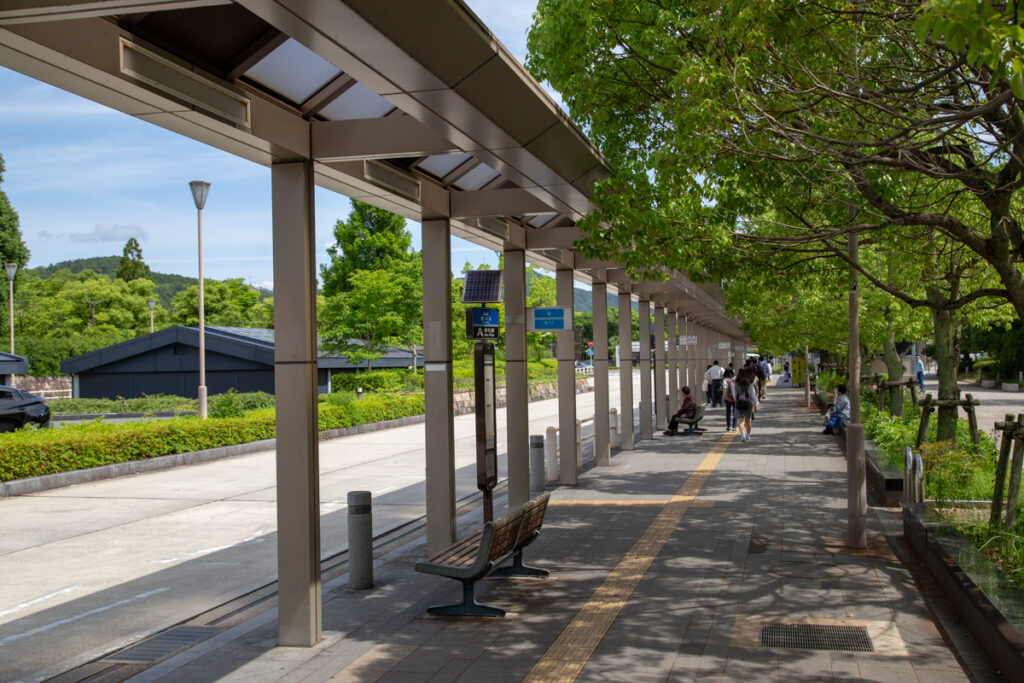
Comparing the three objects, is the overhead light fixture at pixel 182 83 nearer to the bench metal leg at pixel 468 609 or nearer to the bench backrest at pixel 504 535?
the bench backrest at pixel 504 535

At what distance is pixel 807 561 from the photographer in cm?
902

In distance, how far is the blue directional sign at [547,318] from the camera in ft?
44.1

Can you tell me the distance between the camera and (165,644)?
7.13 m

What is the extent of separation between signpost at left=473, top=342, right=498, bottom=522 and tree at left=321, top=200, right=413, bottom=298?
39.2 metres

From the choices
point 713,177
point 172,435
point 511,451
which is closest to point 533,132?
point 713,177

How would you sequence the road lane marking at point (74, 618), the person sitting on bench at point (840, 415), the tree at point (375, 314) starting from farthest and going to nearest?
the tree at point (375, 314)
the person sitting on bench at point (840, 415)
the road lane marking at point (74, 618)

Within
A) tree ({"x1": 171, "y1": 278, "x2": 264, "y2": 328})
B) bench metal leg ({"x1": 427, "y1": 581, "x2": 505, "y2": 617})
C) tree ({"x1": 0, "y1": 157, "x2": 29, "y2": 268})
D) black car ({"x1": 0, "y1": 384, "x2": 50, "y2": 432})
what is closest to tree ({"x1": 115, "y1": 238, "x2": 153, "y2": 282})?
tree ({"x1": 171, "y1": 278, "x2": 264, "y2": 328})

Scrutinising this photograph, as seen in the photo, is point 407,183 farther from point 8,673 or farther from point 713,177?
point 8,673

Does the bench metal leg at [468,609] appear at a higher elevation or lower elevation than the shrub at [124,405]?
lower

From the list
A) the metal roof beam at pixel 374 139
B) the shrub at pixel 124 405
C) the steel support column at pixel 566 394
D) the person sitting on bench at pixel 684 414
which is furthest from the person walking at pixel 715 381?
the metal roof beam at pixel 374 139

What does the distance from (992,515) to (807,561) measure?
169 centimetres

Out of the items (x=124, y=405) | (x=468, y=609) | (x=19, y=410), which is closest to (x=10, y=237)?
(x=124, y=405)

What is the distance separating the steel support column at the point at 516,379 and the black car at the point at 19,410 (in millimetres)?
18305

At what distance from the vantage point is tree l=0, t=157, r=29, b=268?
49.1m
